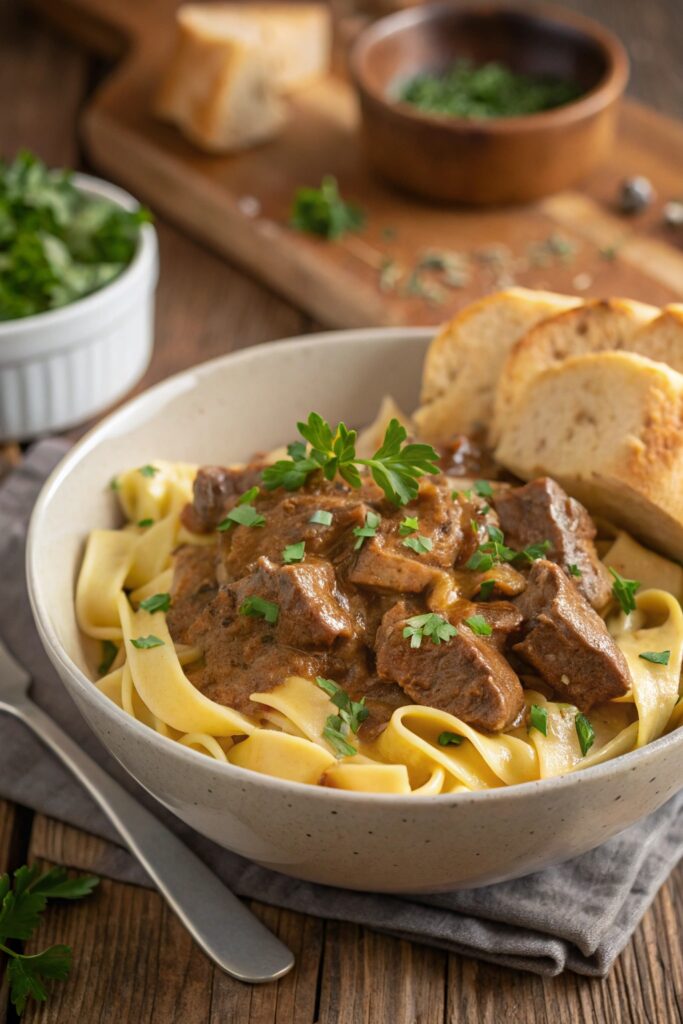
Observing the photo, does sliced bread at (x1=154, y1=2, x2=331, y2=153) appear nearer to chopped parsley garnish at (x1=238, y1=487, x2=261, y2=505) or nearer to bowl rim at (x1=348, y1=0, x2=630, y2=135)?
bowl rim at (x1=348, y1=0, x2=630, y2=135)

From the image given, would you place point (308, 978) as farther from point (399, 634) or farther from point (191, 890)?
point (399, 634)

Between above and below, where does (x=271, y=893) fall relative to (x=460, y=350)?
below

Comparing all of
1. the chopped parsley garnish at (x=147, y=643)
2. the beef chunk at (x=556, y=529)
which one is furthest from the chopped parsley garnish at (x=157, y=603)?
the beef chunk at (x=556, y=529)

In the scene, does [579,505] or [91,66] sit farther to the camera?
[91,66]

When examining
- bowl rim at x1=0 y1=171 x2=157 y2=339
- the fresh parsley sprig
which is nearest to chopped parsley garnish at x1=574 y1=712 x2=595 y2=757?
the fresh parsley sprig


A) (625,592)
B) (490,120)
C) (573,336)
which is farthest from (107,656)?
(490,120)

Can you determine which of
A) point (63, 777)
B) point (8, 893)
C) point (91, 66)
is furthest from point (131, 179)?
point (8, 893)

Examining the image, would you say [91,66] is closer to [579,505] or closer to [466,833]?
[579,505]
